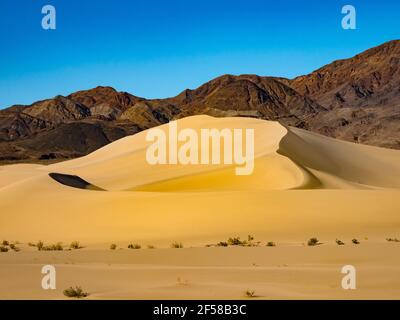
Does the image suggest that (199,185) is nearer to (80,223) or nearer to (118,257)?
(80,223)

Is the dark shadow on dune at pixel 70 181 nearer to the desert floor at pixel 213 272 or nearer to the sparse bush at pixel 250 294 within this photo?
the desert floor at pixel 213 272

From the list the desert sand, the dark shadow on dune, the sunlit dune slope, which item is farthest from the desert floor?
the dark shadow on dune

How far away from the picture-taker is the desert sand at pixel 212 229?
10523mm

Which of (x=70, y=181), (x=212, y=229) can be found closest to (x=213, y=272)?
(x=212, y=229)

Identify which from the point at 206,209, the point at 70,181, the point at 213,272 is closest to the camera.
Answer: the point at 213,272

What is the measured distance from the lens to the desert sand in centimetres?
1052

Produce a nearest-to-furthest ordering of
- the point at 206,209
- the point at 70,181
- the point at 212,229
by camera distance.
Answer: the point at 212,229 → the point at 206,209 → the point at 70,181

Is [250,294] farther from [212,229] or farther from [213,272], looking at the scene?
[212,229]

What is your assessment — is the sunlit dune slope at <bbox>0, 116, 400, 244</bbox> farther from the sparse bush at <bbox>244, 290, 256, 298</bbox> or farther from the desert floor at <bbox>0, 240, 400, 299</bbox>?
the sparse bush at <bbox>244, 290, 256, 298</bbox>

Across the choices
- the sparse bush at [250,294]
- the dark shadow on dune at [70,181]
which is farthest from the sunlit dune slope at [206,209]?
the sparse bush at [250,294]

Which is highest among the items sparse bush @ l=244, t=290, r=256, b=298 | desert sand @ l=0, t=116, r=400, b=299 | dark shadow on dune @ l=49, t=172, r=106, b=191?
dark shadow on dune @ l=49, t=172, r=106, b=191

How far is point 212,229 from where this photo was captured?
70.3 feet

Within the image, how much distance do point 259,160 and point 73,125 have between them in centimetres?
14908

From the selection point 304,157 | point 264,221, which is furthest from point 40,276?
point 304,157
